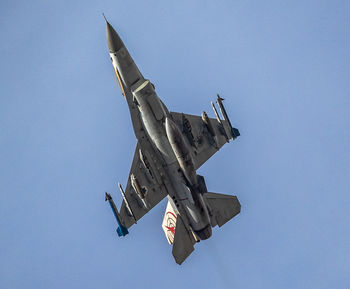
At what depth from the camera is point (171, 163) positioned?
35469 mm

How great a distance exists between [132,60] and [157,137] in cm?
598

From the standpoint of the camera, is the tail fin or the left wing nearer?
the left wing

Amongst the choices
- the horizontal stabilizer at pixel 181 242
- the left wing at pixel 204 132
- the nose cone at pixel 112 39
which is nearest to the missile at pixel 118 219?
the horizontal stabilizer at pixel 181 242

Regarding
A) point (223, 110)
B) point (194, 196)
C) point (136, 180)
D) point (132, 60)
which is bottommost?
point (194, 196)

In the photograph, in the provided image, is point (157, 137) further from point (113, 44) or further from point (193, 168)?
point (113, 44)

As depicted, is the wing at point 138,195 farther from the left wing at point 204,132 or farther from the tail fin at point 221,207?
the tail fin at point 221,207

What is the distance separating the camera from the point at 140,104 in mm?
34531

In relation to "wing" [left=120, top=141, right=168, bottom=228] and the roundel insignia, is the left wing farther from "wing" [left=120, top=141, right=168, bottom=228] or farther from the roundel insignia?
the roundel insignia

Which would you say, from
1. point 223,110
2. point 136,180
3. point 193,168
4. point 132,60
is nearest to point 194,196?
point 193,168

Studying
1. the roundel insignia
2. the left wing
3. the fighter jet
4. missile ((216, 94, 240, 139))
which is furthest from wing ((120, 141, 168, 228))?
missile ((216, 94, 240, 139))

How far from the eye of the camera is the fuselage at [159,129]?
112 feet

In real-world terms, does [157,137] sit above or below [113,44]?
below

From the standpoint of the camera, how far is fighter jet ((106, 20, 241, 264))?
113 ft

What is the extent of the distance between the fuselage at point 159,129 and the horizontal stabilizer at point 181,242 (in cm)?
197
